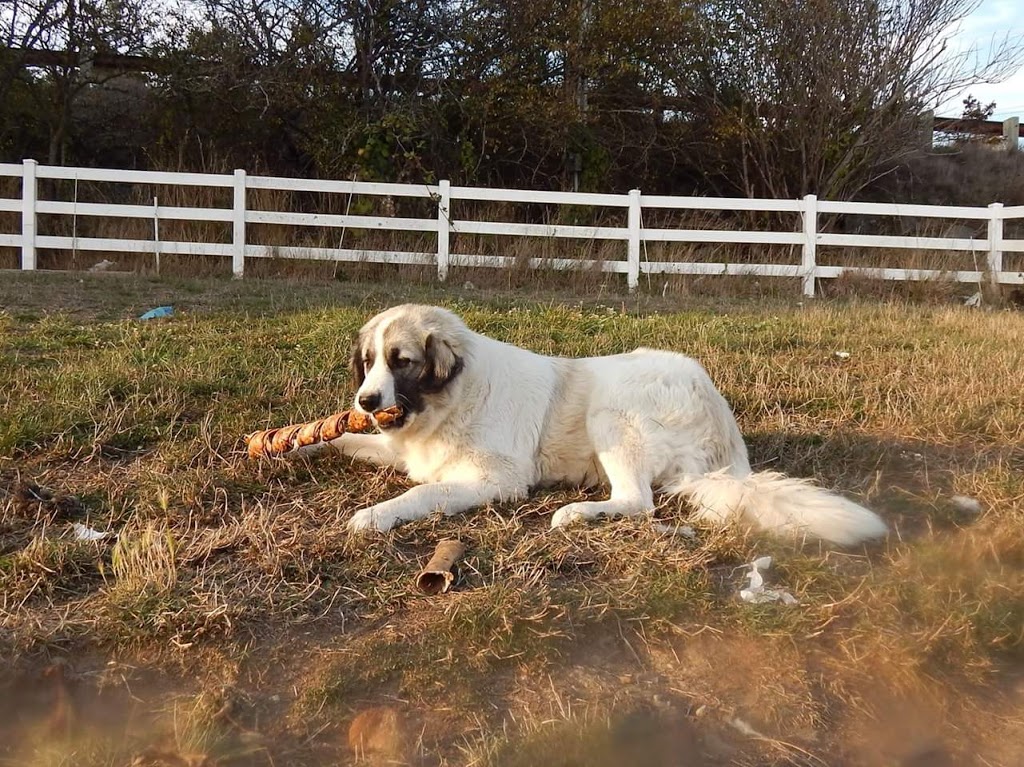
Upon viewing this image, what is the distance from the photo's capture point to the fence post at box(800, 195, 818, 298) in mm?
12820

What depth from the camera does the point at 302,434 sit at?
4.01 metres

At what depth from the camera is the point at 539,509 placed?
3.74 metres

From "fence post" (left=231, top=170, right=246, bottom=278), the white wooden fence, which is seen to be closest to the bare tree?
the white wooden fence

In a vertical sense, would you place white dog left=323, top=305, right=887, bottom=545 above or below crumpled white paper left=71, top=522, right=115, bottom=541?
above

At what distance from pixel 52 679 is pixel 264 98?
1404 centimetres

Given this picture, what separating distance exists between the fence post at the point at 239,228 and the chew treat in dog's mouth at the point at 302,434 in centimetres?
817

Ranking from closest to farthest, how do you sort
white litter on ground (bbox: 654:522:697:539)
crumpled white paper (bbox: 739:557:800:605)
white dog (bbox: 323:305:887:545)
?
crumpled white paper (bbox: 739:557:800:605) < white litter on ground (bbox: 654:522:697:539) < white dog (bbox: 323:305:887:545)

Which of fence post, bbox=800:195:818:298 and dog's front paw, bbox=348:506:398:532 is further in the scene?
fence post, bbox=800:195:818:298

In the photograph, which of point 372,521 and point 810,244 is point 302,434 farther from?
point 810,244

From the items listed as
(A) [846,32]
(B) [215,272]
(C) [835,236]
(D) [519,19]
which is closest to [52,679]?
(B) [215,272]

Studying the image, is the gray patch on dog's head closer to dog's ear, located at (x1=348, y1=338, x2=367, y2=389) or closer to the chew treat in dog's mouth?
dog's ear, located at (x1=348, y1=338, x2=367, y2=389)

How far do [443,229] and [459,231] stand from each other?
0.84 feet

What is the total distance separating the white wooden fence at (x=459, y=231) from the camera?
11719 mm

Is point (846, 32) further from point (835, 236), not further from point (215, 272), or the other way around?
point (215, 272)
